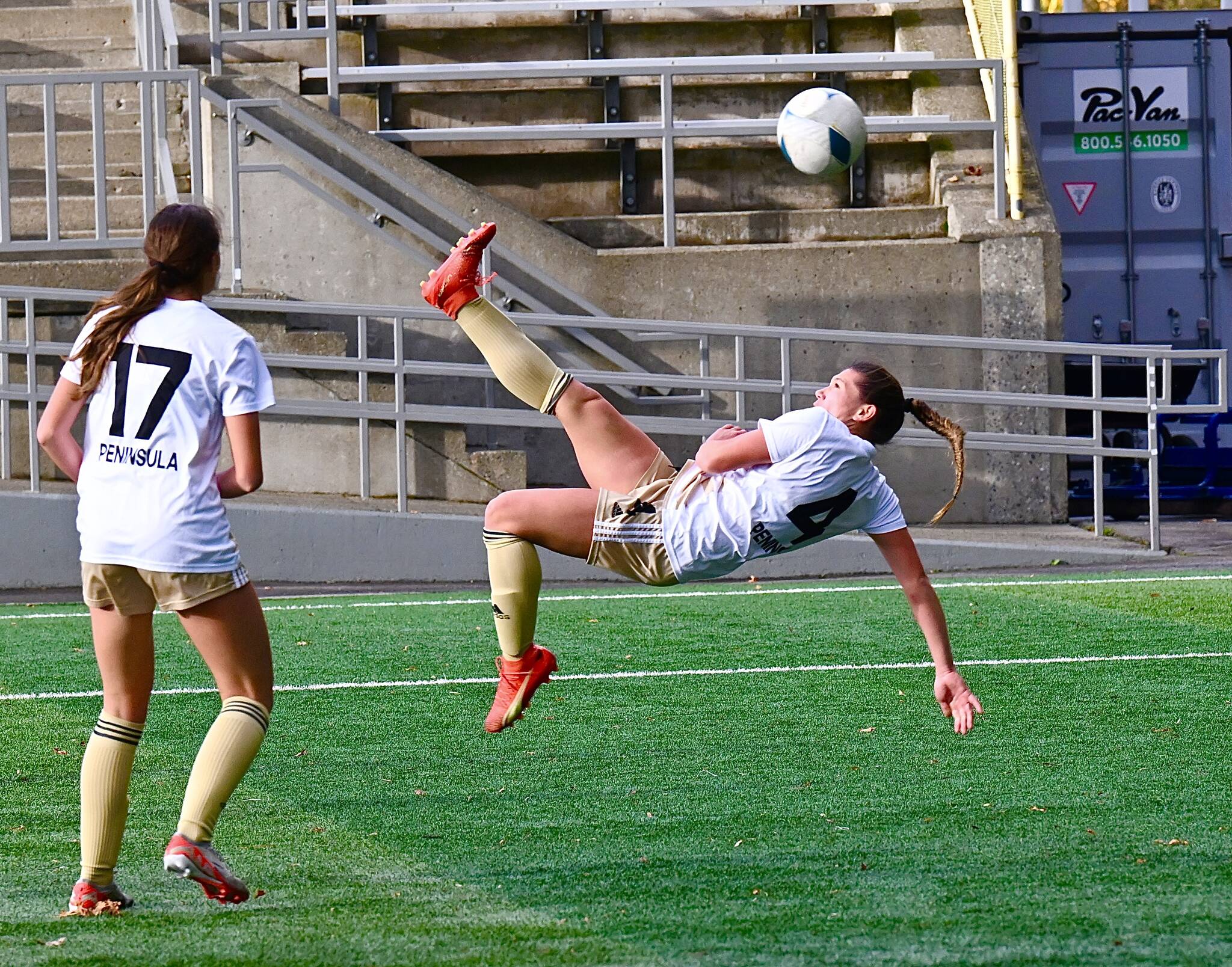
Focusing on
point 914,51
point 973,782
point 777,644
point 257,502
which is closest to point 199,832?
point 973,782

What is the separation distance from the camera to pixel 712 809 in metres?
5.31

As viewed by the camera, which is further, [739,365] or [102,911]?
[739,365]

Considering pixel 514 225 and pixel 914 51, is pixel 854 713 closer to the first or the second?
pixel 514 225

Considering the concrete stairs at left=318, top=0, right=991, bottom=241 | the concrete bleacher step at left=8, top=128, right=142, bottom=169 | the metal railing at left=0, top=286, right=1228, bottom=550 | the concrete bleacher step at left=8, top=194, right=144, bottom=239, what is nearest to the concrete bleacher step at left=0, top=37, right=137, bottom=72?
the concrete bleacher step at left=8, top=128, right=142, bottom=169

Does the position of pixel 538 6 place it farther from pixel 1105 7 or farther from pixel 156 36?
pixel 1105 7

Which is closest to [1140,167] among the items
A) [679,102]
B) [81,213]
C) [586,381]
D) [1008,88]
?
[1008,88]

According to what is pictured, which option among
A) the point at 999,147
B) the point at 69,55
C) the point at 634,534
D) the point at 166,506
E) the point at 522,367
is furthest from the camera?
the point at 69,55

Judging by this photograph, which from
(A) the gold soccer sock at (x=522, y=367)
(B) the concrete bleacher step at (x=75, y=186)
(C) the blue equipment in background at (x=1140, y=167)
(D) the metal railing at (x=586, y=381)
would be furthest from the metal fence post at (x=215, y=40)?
(A) the gold soccer sock at (x=522, y=367)

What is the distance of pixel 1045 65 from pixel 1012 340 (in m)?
4.87

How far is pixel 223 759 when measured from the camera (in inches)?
159

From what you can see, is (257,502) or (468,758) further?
(257,502)

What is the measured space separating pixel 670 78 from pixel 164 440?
10.5 meters

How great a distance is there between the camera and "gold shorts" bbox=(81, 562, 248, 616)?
12.9 feet

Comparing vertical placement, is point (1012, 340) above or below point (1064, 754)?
above
